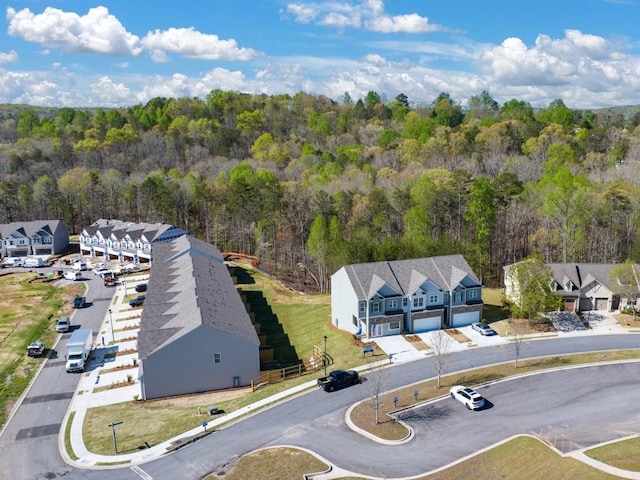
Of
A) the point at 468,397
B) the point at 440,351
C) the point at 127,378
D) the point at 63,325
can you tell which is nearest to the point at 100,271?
the point at 63,325

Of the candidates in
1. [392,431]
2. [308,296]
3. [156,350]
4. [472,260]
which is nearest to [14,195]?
[308,296]

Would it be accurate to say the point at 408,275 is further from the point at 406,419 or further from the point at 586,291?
the point at 406,419

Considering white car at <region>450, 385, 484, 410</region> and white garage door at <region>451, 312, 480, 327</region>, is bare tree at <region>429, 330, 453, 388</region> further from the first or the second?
white garage door at <region>451, 312, 480, 327</region>

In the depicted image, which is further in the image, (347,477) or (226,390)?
(226,390)

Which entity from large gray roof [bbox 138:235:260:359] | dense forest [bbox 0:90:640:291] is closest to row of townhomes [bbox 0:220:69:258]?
dense forest [bbox 0:90:640:291]

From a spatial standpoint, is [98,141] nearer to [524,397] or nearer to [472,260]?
[472,260]

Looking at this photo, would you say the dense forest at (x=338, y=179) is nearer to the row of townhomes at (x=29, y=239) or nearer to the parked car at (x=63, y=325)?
the row of townhomes at (x=29, y=239)
